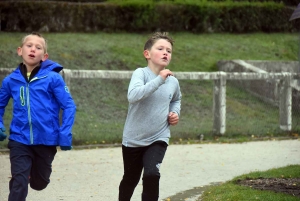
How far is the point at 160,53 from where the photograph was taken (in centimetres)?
637

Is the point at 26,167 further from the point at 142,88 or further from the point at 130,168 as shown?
the point at 142,88

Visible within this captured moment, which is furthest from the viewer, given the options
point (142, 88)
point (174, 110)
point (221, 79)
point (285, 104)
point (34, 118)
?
point (285, 104)

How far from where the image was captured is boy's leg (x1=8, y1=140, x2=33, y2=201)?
606cm

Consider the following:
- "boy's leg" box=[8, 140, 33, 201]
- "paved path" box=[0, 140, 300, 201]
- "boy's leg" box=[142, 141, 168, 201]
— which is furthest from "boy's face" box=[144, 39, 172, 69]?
"paved path" box=[0, 140, 300, 201]

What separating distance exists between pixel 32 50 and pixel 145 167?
137 cm

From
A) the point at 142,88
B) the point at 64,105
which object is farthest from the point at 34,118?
the point at 142,88

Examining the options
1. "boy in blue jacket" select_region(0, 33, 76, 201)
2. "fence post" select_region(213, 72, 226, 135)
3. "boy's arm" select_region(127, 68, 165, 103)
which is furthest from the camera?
"fence post" select_region(213, 72, 226, 135)

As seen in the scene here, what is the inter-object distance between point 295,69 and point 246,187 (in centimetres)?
1368

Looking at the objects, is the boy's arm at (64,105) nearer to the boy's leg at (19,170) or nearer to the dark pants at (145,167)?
the boy's leg at (19,170)

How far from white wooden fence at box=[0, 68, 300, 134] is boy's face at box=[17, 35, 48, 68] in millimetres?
5468

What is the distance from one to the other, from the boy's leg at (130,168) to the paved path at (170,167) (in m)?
1.35

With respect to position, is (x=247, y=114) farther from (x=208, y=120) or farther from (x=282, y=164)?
(x=282, y=164)

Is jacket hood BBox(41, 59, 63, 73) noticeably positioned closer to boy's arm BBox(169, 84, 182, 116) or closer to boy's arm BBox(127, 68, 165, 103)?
boy's arm BBox(127, 68, 165, 103)

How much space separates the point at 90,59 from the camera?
19.5 meters
